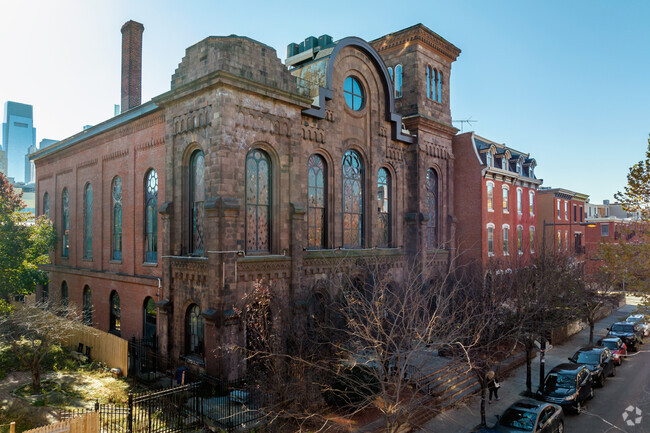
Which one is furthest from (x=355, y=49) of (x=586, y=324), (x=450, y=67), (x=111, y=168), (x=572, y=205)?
(x=572, y=205)

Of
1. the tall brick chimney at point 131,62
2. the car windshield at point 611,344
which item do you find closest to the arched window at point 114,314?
the tall brick chimney at point 131,62

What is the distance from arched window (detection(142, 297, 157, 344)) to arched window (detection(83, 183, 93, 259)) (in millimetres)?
8528

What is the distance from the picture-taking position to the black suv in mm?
27366

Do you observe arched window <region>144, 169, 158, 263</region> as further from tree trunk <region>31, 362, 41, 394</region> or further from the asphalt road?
the asphalt road

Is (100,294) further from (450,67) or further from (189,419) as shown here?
(450,67)

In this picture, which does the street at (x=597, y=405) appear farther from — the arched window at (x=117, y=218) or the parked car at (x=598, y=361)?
the arched window at (x=117, y=218)

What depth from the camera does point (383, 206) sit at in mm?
25016

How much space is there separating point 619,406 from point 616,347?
7.97 m

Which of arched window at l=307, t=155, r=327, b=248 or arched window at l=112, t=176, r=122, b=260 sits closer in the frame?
arched window at l=307, t=155, r=327, b=248

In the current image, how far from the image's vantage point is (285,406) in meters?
12.5

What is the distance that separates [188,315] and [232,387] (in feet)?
13.5

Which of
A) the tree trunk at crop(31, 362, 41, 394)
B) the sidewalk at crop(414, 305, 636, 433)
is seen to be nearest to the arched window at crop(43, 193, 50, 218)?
the tree trunk at crop(31, 362, 41, 394)

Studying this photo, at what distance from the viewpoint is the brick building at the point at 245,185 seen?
1667 centimetres

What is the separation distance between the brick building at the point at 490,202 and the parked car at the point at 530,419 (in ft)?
40.7
